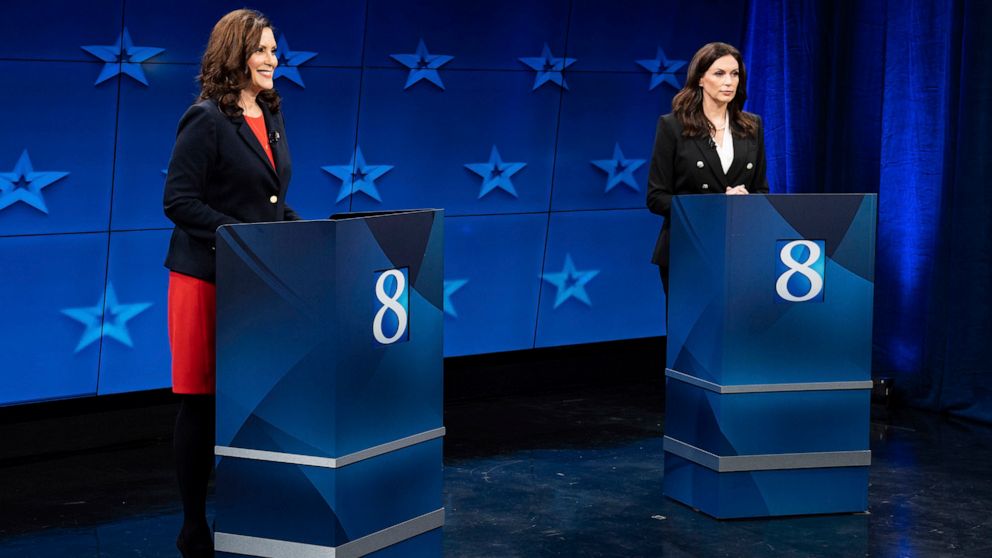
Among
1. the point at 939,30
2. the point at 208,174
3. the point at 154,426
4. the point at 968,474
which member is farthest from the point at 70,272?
the point at 939,30

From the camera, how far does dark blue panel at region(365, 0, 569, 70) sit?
6.01 meters

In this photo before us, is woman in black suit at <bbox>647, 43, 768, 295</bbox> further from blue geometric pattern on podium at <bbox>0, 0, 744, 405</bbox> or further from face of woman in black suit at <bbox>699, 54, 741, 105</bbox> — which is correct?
blue geometric pattern on podium at <bbox>0, 0, 744, 405</bbox>

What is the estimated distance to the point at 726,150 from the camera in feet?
15.1

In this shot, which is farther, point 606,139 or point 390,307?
point 606,139

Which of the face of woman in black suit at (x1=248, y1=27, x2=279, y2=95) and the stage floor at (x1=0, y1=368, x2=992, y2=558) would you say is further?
the stage floor at (x1=0, y1=368, x2=992, y2=558)

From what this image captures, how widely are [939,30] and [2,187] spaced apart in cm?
414

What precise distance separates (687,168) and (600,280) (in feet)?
7.53

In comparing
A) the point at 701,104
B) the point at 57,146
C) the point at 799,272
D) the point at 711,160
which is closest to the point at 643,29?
the point at 701,104

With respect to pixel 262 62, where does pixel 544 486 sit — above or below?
below

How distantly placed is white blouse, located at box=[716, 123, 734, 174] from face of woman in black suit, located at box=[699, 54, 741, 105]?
0.13 metres

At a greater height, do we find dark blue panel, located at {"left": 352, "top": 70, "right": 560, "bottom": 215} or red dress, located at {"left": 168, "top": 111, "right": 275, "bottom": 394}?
dark blue panel, located at {"left": 352, "top": 70, "right": 560, "bottom": 215}

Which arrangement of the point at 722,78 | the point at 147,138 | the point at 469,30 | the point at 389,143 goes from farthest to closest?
1. the point at 469,30
2. the point at 389,143
3. the point at 147,138
4. the point at 722,78

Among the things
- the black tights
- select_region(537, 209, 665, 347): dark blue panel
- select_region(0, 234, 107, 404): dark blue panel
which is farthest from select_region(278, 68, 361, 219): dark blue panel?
the black tights

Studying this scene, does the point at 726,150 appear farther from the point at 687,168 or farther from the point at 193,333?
the point at 193,333
